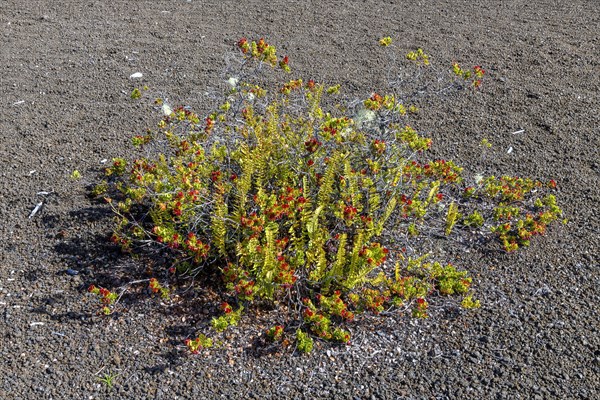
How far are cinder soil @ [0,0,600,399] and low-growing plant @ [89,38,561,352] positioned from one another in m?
0.15

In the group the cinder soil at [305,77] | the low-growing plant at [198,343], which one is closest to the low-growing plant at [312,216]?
the low-growing plant at [198,343]

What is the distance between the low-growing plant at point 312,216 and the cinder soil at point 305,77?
15 cm

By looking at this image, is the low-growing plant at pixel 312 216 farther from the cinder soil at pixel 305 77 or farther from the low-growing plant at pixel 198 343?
the cinder soil at pixel 305 77

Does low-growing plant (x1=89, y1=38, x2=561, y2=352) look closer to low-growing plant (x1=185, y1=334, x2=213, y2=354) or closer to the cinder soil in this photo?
low-growing plant (x1=185, y1=334, x2=213, y2=354)

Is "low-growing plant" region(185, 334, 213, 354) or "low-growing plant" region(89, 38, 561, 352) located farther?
"low-growing plant" region(89, 38, 561, 352)

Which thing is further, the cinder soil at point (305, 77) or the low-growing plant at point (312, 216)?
the low-growing plant at point (312, 216)

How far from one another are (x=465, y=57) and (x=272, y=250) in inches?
131

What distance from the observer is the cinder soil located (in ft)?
8.80

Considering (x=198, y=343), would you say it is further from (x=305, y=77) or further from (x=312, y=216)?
(x=305, y=77)

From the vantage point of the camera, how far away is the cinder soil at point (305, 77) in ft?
8.80

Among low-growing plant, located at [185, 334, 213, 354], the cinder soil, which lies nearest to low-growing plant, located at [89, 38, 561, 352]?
low-growing plant, located at [185, 334, 213, 354]

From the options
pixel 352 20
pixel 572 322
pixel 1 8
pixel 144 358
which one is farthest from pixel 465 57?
pixel 1 8

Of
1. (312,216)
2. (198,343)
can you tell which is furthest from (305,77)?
(198,343)

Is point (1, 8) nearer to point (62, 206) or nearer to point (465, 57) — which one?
point (62, 206)
